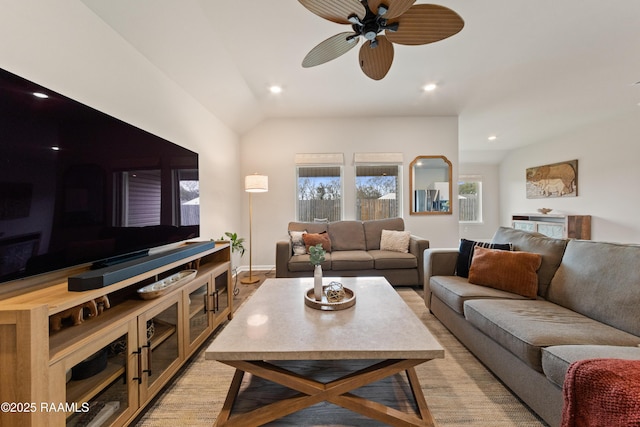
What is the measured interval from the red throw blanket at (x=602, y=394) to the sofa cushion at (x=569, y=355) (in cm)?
23

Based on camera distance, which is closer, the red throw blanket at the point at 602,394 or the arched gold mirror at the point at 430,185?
the red throw blanket at the point at 602,394

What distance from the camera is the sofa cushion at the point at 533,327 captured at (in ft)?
3.88

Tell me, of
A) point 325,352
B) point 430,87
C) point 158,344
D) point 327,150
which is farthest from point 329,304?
point 327,150

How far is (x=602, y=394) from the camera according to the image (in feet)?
2.51

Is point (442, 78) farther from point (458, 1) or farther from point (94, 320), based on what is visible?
point (94, 320)

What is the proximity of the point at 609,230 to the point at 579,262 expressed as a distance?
4.66m

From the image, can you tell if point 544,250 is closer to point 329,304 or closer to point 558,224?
point 329,304

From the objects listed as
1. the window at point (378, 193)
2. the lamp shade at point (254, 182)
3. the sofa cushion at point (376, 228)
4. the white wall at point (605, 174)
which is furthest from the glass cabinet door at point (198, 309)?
the white wall at point (605, 174)

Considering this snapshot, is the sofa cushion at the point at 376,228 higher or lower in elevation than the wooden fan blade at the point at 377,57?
lower

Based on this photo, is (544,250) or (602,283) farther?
(544,250)

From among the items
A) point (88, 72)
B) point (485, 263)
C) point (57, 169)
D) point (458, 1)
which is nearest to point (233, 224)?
point (88, 72)

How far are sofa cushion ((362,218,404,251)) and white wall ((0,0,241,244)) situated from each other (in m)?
2.33

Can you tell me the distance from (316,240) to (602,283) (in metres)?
2.63

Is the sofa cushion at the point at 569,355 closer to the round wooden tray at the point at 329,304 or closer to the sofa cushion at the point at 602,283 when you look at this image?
the sofa cushion at the point at 602,283
